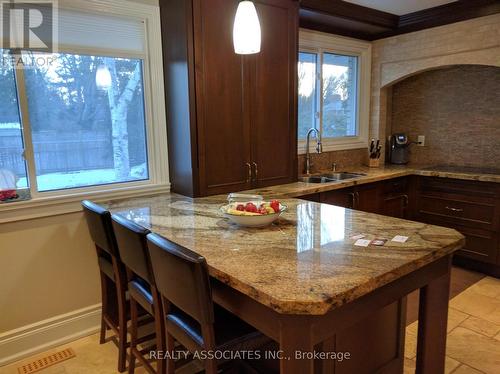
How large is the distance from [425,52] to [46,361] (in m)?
4.15

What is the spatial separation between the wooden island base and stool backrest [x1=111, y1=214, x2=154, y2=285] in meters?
0.36

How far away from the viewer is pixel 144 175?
2.82m

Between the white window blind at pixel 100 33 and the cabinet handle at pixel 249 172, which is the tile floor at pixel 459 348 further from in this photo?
the white window blind at pixel 100 33

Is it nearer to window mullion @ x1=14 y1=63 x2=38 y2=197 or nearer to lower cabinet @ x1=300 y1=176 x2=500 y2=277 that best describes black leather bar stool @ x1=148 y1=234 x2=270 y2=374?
window mullion @ x1=14 y1=63 x2=38 y2=197

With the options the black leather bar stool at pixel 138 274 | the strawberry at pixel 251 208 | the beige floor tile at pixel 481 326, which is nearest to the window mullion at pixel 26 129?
the black leather bar stool at pixel 138 274

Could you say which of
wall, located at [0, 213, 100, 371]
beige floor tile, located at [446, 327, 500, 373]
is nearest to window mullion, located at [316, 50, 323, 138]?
beige floor tile, located at [446, 327, 500, 373]

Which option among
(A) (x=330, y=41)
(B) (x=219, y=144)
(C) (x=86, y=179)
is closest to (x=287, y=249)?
(B) (x=219, y=144)

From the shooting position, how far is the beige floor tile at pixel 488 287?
3.07 meters

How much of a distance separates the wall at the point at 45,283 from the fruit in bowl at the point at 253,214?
3.97 feet

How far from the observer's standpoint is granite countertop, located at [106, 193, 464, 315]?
→ 1.18 m

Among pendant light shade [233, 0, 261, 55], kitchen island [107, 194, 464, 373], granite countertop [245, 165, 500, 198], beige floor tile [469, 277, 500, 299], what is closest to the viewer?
kitchen island [107, 194, 464, 373]

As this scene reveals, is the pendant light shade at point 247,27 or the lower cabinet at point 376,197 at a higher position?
the pendant light shade at point 247,27

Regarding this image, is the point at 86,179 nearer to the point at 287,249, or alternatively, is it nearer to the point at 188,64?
the point at 188,64

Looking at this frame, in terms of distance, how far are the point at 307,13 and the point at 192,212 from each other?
213cm
